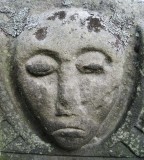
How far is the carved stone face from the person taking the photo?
1.97 metres

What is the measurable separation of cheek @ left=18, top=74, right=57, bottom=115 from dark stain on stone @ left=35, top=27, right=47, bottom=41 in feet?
0.51

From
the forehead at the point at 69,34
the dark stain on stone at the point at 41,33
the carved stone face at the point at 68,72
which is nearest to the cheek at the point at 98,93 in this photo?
the carved stone face at the point at 68,72

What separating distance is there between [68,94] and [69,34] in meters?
0.24

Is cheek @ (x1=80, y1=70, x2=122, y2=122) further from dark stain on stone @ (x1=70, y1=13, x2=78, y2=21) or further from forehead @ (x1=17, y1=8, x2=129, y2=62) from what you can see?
dark stain on stone @ (x1=70, y1=13, x2=78, y2=21)

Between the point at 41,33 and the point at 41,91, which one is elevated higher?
the point at 41,33

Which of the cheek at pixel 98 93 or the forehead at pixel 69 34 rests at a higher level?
the forehead at pixel 69 34

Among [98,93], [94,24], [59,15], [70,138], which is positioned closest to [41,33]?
[59,15]

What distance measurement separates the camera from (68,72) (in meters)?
1.97

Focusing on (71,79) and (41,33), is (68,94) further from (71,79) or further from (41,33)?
(41,33)

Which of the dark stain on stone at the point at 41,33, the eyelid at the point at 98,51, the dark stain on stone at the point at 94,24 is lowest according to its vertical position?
the eyelid at the point at 98,51

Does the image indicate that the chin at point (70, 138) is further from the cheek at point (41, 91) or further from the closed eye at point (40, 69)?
the closed eye at point (40, 69)

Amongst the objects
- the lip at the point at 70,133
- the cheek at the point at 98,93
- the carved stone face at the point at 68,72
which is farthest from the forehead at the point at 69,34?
the lip at the point at 70,133

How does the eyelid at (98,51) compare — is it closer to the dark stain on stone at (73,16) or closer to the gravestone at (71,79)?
the gravestone at (71,79)

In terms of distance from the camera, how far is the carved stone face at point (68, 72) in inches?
77.6
